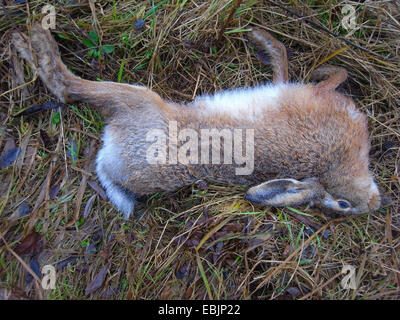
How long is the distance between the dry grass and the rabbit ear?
0.61ft

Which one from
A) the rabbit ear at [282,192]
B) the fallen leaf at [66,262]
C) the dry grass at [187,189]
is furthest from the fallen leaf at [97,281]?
the rabbit ear at [282,192]

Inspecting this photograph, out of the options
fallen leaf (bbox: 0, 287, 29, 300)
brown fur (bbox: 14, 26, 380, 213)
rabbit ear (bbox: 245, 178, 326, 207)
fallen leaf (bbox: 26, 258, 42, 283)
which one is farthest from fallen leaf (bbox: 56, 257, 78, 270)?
rabbit ear (bbox: 245, 178, 326, 207)

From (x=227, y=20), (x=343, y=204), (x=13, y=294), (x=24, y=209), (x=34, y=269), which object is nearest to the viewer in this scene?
(x=13, y=294)

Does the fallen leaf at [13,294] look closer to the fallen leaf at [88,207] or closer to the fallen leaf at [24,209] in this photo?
the fallen leaf at [24,209]

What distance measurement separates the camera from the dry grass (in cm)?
286

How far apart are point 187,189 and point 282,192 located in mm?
868

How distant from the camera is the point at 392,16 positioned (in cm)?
340

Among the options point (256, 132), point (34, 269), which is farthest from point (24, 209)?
point (256, 132)

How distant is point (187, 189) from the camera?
3.13 m

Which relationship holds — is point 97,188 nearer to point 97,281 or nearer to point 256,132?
point 97,281

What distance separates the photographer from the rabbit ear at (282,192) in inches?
111

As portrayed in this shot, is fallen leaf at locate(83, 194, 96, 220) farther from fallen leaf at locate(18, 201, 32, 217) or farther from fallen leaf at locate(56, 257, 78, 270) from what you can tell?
fallen leaf at locate(18, 201, 32, 217)
